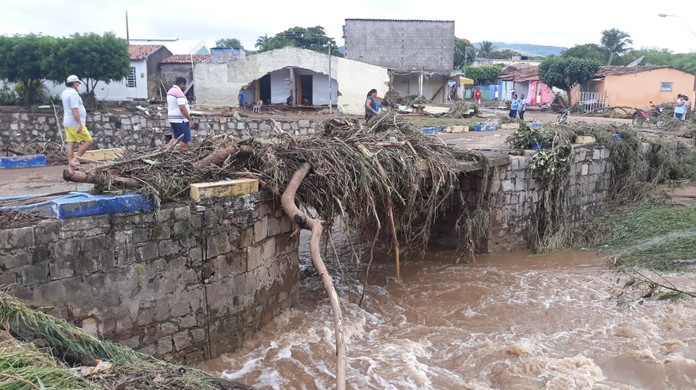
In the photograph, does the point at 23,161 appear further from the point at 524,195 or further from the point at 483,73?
the point at 483,73

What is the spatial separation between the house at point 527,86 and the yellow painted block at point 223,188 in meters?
37.8

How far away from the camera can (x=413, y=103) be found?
27.2 m

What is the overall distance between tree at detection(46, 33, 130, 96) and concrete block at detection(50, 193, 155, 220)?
20.2 m

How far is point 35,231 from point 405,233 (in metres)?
6.21

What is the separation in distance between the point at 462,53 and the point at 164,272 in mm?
58592

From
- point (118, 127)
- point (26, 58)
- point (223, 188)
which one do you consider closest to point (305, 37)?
point (26, 58)

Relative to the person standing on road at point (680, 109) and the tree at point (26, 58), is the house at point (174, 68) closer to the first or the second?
the tree at point (26, 58)

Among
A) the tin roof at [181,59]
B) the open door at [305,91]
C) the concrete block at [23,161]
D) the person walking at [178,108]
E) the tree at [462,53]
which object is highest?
the tree at [462,53]

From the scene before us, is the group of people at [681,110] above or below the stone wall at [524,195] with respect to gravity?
above

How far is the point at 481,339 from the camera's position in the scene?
25.6 feet

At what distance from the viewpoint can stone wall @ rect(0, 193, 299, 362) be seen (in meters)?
5.52

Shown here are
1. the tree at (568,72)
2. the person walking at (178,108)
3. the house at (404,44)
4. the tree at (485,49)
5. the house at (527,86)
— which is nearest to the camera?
the person walking at (178,108)

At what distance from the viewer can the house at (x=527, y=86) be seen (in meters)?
42.7

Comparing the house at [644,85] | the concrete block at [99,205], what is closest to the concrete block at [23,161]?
the concrete block at [99,205]
